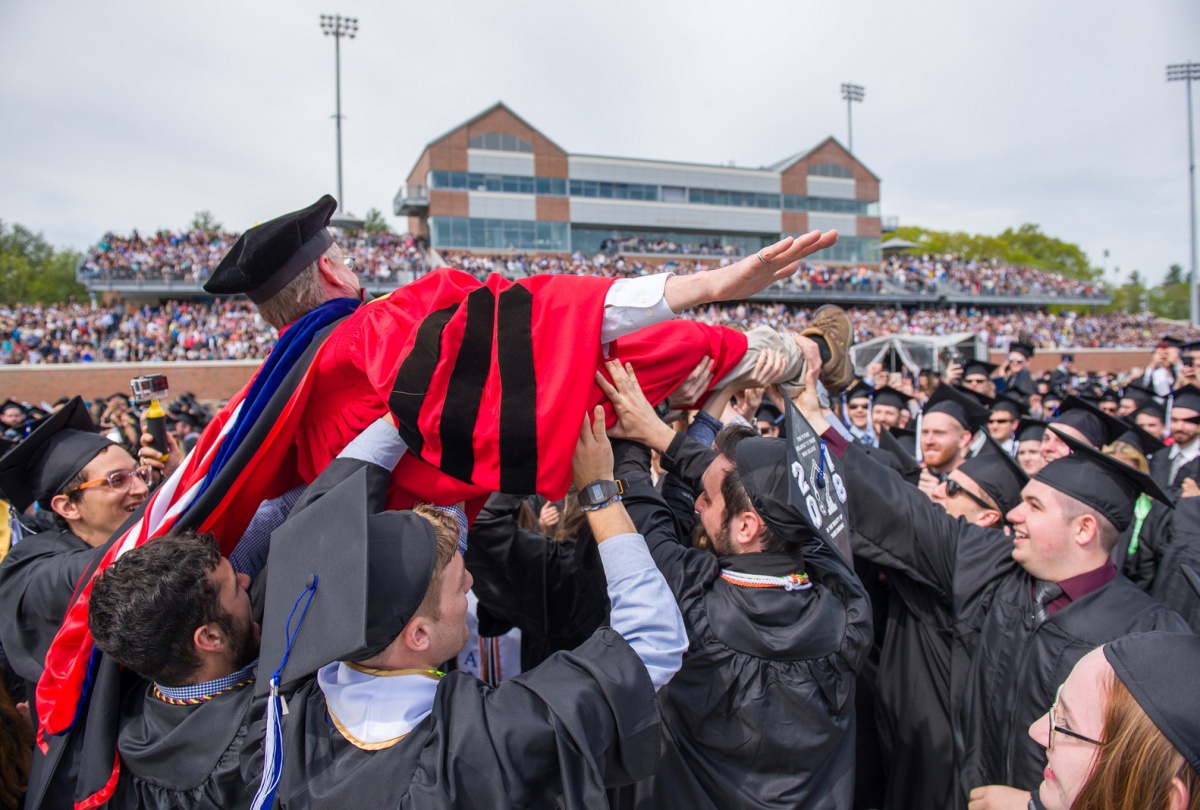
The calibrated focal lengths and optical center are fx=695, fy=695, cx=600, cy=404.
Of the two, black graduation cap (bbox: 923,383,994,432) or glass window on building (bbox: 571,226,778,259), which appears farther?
glass window on building (bbox: 571,226,778,259)

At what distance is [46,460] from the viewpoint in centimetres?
296

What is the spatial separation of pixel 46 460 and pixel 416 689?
2481 mm

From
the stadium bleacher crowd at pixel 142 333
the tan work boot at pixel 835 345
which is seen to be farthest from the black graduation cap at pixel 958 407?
the stadium bleacher crowd at pixel 142 333

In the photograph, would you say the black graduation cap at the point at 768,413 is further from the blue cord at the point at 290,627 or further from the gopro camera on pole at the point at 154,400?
the blue cord at the point at 290,627

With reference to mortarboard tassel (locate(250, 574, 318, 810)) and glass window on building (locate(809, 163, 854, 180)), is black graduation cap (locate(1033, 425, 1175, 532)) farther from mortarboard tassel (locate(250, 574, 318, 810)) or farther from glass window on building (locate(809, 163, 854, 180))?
glass window on building (locate(809, 163, 854, 180))

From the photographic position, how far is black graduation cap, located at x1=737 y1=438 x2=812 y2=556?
2021mm

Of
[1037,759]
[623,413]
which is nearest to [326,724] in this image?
[623,413]

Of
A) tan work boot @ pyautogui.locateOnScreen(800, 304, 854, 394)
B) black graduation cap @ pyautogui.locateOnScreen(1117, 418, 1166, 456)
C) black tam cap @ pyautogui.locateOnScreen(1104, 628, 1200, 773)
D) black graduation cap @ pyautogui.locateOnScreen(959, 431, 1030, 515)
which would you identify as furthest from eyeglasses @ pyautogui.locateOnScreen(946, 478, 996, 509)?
black tam cap @ pyautogui.locateOnScreen(1104, 628, 1200, 773)

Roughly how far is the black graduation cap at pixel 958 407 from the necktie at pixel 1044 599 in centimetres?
258

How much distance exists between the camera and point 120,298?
32750 millimetres

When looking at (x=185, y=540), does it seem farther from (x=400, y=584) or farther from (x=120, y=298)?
(x=120, y=298)

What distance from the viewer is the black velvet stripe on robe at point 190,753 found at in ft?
5.64

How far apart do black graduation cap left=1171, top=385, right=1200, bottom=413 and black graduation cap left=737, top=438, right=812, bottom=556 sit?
18.9 feet

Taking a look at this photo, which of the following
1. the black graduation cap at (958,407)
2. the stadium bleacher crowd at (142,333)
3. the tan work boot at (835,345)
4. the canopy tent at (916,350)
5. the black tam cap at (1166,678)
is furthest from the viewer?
the stadium bleacher crowd at (142,333)
